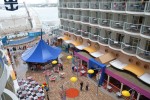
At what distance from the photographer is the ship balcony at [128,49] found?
1814 cm

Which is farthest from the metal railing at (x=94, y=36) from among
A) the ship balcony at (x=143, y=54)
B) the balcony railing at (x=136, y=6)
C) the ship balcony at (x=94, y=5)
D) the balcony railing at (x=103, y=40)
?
the ship balcony at (x=143, y=54)

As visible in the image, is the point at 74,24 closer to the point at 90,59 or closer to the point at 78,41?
the point at 78,41

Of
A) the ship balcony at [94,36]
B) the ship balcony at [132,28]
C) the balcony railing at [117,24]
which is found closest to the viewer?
the ship balcony at [132,28]

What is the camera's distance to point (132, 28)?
58.8ft

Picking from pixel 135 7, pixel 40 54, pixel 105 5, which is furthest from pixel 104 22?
pixel 40 54

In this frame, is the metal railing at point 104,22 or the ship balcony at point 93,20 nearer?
the metal railing at point 104,22

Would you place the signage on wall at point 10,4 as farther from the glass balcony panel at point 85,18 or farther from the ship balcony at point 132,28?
the ship balcony at point 132,28

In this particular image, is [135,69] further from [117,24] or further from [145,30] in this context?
[117,24]

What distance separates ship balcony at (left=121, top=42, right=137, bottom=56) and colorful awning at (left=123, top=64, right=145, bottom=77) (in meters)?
1.89

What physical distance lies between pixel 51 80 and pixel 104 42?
998cm

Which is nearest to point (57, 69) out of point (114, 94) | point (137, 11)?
point (114, 94)

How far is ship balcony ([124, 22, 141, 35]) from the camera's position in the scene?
680 inches

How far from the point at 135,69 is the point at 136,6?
740cm

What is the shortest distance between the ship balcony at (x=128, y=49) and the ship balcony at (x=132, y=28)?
1.83 m
